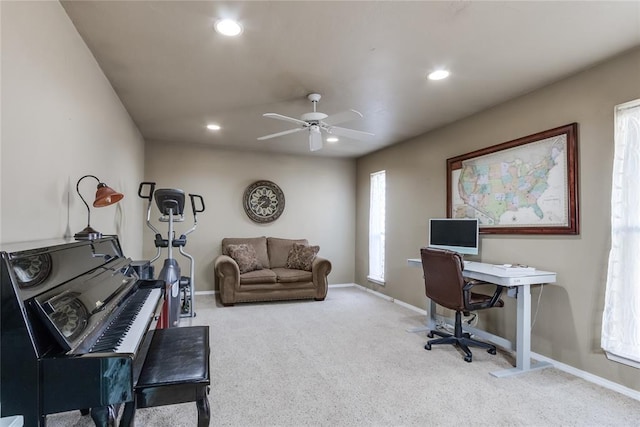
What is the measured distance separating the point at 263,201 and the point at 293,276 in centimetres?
154

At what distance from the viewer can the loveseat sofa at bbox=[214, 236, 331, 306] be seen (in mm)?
4688

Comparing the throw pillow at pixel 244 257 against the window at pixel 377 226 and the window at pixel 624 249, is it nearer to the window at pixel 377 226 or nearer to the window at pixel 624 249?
the window at pixel 377 226

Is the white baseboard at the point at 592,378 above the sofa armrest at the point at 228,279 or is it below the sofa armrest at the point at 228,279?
below

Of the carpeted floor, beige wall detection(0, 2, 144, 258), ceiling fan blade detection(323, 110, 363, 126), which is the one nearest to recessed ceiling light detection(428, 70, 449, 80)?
ceiling fan blade detection(323, 110, 363, 126)

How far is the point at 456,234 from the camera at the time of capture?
373 cm

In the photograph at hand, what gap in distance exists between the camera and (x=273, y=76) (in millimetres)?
2807

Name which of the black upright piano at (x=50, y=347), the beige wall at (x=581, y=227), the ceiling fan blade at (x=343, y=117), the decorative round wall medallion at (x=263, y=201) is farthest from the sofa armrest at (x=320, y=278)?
the black upright piano at (x=50, y=347)

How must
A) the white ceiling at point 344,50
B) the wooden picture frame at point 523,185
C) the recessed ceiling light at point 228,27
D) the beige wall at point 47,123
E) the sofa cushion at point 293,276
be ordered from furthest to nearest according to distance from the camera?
the sofa cushion at point 293,276 → the wooden picture frame at point 523,185 → the recessed ceiling light at point 228,27 → the white ceiling at point 344,50 → the beige wall at point 47,123

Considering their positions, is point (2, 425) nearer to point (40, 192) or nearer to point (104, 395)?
point (104, 395)

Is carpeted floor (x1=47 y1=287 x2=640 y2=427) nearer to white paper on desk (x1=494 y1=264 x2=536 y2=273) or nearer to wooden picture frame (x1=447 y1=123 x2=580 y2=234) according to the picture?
white paper on desk (x1=494 y1=264 x2=536 y2=273)

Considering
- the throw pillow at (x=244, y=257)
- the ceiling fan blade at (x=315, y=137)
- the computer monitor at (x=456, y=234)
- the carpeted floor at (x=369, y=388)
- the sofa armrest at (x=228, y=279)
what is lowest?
the carpeted floor at (x=369, y=388)

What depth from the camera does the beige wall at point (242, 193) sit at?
17.3ft

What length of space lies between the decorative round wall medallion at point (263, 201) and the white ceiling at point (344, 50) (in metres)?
2.11

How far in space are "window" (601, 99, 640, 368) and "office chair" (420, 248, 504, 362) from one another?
0.76 meters
